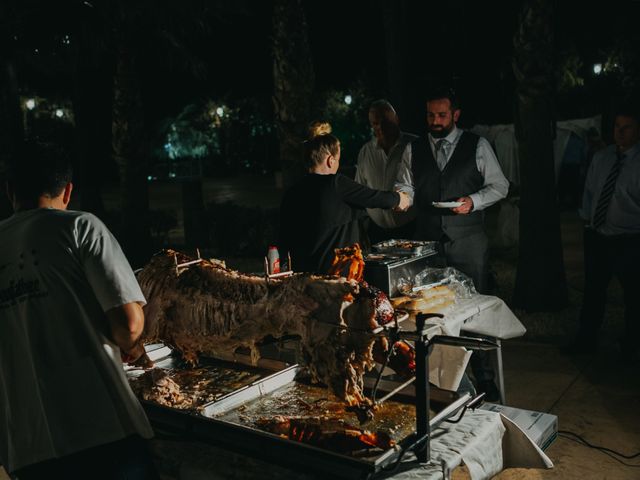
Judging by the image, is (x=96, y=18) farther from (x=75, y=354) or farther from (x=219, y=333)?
(x=75, y=354)

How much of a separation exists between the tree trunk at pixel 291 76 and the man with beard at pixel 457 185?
3.05 meters

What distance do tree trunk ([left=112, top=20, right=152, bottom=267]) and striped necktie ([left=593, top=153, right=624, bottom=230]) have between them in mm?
8198

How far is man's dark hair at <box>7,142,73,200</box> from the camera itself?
240 centimetres

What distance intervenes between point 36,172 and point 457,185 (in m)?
3.46

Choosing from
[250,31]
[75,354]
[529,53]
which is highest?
[250,31]

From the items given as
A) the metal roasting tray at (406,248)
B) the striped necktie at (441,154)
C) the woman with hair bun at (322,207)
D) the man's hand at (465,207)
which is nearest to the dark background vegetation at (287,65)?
the woman with hair bun at (322,207)

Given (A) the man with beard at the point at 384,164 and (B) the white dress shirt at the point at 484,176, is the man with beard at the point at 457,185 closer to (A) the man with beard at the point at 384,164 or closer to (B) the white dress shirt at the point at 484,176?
(B) the white dress shirt at the point at 484,176

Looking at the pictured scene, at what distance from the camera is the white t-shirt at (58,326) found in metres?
2.30

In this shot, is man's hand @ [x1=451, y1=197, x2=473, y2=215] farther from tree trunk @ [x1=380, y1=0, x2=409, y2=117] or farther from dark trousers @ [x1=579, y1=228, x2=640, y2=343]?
tree trunk @ [x1=380, y1=0, x2=409, y2=117]

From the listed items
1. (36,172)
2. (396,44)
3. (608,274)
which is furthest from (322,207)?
(396,44)

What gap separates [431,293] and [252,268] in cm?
753

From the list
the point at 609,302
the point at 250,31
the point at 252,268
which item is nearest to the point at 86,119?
the point at 252,268

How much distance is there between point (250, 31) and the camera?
77.2ft

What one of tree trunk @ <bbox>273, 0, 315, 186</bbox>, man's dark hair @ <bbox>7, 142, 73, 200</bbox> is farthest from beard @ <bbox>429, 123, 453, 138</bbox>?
man's dark hair @ <bbox>7, 142, 73, 200</bbox>
